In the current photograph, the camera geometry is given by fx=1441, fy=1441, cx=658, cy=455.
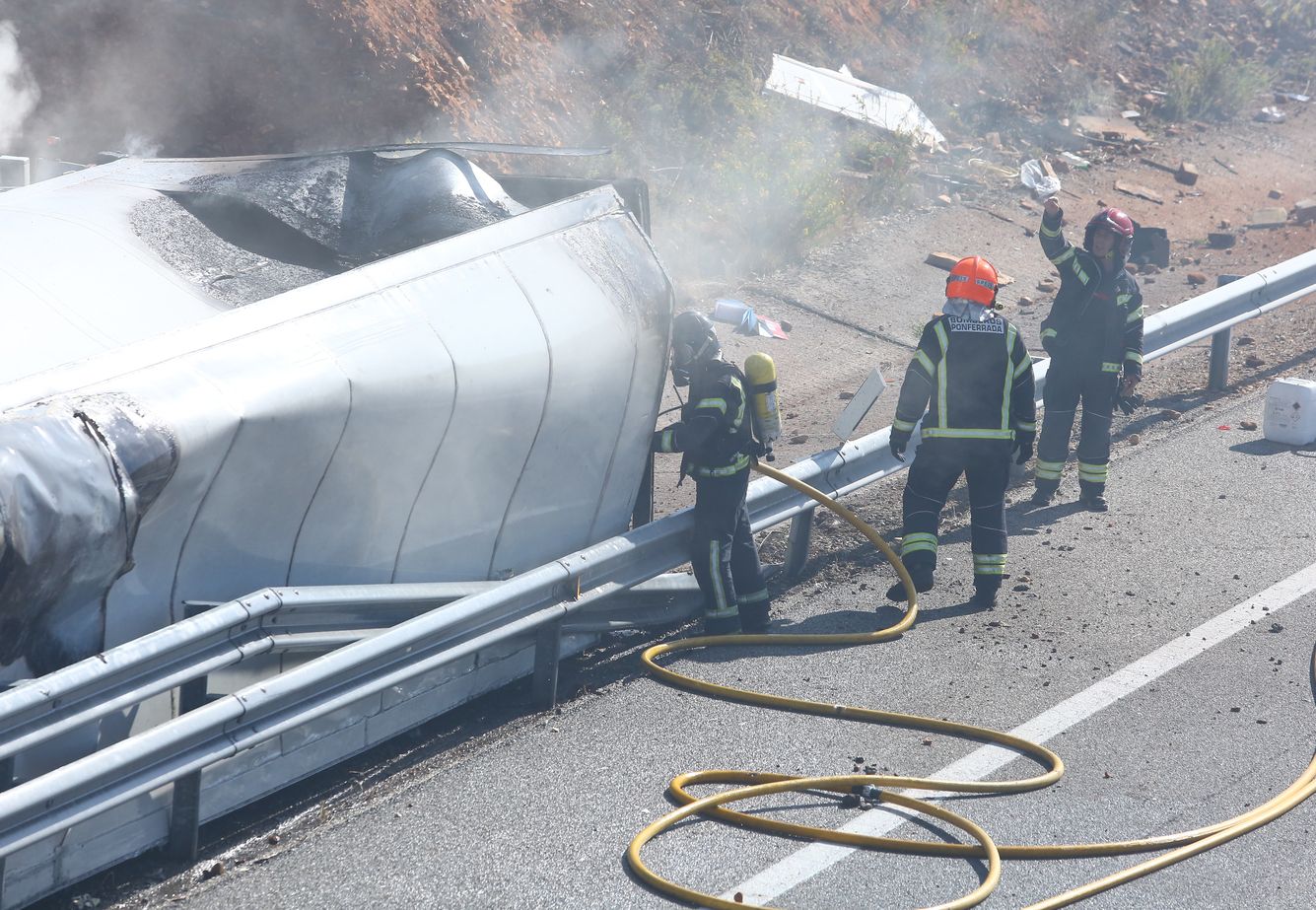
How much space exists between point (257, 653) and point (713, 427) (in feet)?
7.12

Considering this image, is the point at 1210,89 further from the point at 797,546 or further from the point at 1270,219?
the point at 797,546

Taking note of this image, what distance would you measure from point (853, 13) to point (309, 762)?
13611mm

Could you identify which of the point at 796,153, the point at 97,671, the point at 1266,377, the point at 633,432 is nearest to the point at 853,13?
the point at 796,153

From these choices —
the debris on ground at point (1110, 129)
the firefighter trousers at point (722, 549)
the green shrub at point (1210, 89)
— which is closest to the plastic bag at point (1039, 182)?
the firefighter trousers at point (722, 549)

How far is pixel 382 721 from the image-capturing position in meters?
4.77

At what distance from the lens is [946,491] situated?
6.43 meters

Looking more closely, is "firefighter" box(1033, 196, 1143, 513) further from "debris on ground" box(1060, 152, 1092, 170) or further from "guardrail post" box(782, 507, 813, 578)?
"debris on ground" box(1060, 152, 1092, 170)

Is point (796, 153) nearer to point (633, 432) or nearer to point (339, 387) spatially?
point (633, 432)

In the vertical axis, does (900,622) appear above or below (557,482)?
below

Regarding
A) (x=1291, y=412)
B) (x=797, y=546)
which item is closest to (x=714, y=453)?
(x=797, y=546)

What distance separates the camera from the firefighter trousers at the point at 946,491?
6277 millimetres

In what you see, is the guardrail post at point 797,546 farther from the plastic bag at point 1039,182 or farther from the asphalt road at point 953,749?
the plastic bag at point 1039,182

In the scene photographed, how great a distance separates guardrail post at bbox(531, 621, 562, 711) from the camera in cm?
513

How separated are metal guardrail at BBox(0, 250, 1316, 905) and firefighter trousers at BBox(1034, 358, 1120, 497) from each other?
6.84 feet
